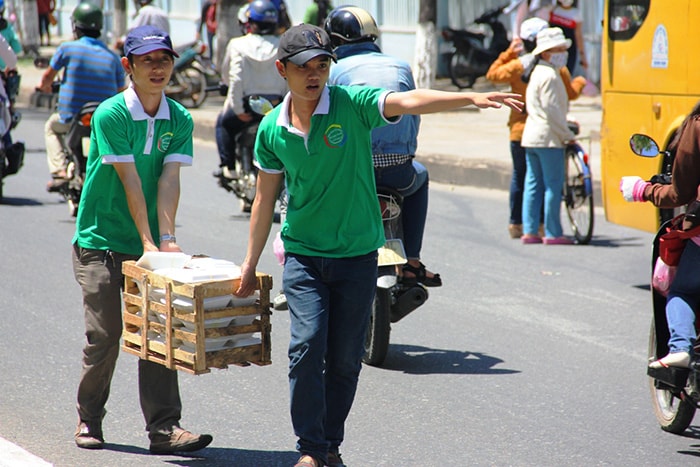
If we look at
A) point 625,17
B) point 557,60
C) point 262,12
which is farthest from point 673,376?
point 262,12

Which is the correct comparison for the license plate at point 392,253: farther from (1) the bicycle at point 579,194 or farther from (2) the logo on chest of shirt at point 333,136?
(1) the bicycle at point 579,194

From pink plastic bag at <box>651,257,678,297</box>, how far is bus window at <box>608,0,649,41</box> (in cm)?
393

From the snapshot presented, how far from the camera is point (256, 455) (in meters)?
5.20

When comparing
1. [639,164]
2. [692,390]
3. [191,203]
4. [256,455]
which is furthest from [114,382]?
[191,203]

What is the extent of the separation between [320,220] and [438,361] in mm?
2347

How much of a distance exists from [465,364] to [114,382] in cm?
195

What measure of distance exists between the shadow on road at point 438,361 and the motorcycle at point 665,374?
3.69 feet

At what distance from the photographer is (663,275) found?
17.7 feet

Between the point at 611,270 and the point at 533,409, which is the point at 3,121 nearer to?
the point at 611,270

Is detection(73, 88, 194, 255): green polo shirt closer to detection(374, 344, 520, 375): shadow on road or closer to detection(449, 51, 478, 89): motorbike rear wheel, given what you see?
detection(374, 344, 520, 375): shadow on road

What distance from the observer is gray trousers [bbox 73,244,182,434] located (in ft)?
16.8

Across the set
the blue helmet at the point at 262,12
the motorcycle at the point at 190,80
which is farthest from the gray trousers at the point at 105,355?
the motorcycle at the point at 190,80

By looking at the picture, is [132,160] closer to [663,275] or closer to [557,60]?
[663,275]

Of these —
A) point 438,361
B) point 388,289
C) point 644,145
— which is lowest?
point 438,361
